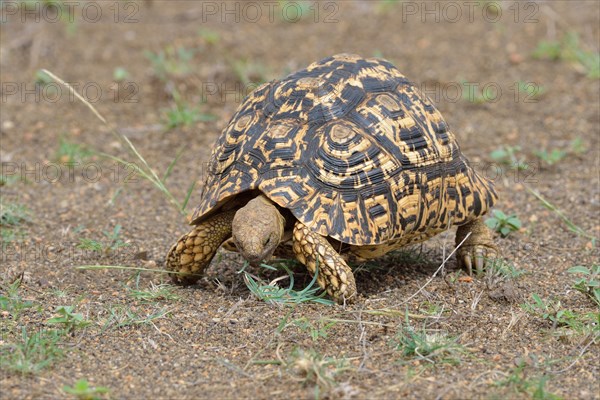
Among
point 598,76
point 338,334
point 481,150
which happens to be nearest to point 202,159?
point 481,150

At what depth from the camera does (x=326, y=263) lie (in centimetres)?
429

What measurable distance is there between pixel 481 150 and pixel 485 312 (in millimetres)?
3133

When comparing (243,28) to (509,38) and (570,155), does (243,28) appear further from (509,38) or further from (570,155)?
(570,155)

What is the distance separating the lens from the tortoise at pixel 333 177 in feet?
14.2

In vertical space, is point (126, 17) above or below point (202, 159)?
above

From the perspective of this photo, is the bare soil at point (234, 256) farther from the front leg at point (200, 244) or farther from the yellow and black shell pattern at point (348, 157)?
the yellow and black shell pattern at point (348, 157)

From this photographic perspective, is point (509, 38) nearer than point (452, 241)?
No

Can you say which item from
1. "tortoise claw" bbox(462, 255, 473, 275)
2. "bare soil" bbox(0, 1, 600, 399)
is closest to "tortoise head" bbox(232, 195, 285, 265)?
"bare soil" bbox(0, 1, 600, 399)

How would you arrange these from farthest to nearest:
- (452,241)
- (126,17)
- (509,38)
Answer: (126,17)
(509,38)
(452,241)

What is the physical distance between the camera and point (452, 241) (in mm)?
5559

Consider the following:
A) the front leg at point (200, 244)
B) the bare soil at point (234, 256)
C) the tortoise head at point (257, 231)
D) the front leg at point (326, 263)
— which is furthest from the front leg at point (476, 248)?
the front leg at point (200, 244)

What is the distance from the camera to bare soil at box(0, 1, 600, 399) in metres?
3.72

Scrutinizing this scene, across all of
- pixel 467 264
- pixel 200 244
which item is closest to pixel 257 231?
pixel 200 244

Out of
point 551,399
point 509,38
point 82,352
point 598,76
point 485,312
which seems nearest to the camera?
point 551,399
